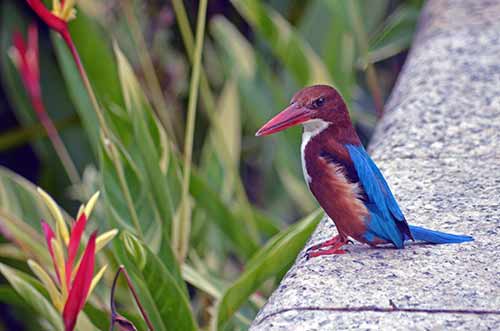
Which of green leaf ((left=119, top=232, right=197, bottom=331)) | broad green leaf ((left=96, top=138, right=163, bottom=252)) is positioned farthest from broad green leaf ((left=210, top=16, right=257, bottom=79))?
green leaf ((left=119, top=232, right=197, bottom=331))

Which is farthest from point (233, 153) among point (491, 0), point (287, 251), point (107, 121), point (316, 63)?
point (287, 251)

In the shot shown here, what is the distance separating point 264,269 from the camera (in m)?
1.37

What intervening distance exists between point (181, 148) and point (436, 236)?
1401 millimetres

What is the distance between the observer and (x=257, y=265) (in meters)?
1.36

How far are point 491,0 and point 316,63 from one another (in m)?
0.42

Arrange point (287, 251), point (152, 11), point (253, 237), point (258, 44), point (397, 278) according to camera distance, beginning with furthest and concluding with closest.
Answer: point (258, 44)
point (152, 11)
point (253, 237)
point (287, 251)
point (397, 278)

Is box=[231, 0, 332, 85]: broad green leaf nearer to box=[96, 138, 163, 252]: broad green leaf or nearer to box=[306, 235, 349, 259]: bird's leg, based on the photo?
box=[96, 138, 163, 252]: broad green leaf

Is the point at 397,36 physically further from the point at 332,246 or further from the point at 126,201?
the point at 332,246

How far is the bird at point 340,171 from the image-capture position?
106 cm

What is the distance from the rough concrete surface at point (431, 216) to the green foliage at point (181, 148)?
0.17 m

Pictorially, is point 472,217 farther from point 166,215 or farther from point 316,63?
point 316,63

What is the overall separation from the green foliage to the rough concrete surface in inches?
6.8

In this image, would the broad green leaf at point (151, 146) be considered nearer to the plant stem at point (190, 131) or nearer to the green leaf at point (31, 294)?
the plant stem at point (190, 131)

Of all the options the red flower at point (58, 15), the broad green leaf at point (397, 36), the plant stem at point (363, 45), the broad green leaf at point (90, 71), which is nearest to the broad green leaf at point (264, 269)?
the red flower at point (58, 15)
